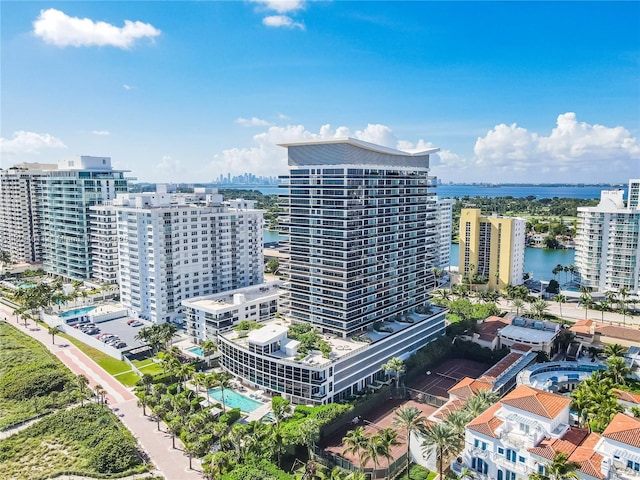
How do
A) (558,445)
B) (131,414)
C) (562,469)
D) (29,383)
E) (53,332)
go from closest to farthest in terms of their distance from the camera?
1. (562,469)
2. (558,445)
3. (131,414)
4. (29,383)
5. (53,332)

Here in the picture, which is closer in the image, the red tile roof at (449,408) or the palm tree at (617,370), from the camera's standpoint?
the red tile roof at (449,408)

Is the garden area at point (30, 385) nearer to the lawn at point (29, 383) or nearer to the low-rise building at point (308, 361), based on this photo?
the lawn at point (29, 383)

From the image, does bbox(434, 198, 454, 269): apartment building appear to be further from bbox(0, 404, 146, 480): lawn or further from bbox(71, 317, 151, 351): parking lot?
bbox(0, 404, 146, 480): lawn

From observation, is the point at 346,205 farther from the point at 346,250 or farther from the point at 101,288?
the point at 101,288

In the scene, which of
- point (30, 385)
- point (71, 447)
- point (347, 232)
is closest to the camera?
point (71, 447)

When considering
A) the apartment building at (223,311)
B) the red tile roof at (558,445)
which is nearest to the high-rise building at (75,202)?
the apartment building at (223,311)

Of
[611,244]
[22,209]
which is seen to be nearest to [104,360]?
[22,209]

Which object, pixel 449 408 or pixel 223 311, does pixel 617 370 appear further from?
pixel 223 311

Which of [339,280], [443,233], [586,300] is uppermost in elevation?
[339,280]
